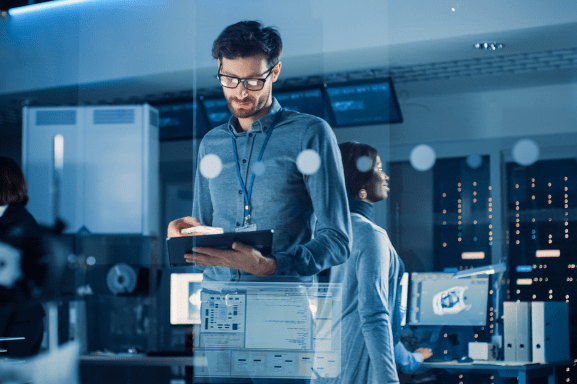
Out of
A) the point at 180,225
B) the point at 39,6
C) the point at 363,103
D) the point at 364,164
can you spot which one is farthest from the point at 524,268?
the point at 39,6

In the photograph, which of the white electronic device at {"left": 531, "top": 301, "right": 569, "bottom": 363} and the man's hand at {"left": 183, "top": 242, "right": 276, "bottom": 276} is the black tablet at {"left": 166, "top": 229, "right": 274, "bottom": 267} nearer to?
the man's hand at {"left": 183, "top": 242, "right": 276, "bottom": 276}

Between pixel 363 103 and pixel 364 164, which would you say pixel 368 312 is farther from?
pixel 363 103

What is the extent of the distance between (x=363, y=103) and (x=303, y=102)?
59.7 inches

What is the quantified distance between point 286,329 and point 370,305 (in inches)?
19.9

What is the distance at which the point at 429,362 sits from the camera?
116 inches

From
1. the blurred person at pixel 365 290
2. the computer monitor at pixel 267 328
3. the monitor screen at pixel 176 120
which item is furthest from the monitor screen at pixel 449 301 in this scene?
the monitor screen at pixel 176 120

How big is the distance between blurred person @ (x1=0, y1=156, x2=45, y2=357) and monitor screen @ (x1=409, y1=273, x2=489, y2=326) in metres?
1.72

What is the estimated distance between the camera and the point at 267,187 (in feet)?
5.11

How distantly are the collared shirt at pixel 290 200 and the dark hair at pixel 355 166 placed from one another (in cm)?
34

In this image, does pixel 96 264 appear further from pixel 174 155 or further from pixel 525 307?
pixel 525 307

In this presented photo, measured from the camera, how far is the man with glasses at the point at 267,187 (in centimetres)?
152

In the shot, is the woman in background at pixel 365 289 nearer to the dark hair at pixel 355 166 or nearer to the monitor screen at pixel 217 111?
the dark hair at pixel 355 166

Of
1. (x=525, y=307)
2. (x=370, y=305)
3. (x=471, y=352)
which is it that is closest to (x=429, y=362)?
(x=471, y=352)

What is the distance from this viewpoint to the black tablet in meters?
1.46
